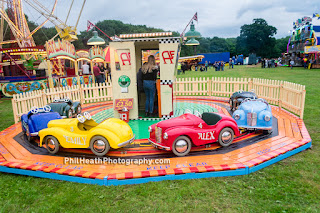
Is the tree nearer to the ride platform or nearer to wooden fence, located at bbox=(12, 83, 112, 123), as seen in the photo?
wooden fence, located at bbox=(12, 83, 112, 123)

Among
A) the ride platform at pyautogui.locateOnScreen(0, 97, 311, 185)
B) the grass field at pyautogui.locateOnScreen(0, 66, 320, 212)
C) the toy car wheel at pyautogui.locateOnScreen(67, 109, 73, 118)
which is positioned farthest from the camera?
the toy car wheel at pyautogui.locateOnScreen(67, 109, 73, 118)

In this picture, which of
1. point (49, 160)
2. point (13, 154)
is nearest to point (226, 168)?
point (49, 160)

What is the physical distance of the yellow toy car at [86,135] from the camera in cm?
525

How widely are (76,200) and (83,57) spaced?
16.9 m

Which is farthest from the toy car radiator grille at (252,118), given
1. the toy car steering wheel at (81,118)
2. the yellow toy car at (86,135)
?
the toy car steering wheel at (81,118)

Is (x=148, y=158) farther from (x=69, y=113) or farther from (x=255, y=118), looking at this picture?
(x=69, y=113)

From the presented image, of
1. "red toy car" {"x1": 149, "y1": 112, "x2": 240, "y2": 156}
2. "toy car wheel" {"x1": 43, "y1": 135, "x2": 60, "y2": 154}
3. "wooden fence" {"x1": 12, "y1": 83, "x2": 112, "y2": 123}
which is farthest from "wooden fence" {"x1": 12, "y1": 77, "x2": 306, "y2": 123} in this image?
"toy car wheel" {"x1": 43, "y1": 135, "x2": 60, "y2": 154}

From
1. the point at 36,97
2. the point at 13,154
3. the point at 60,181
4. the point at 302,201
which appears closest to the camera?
the point at 302,201

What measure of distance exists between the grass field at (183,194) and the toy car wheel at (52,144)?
0.92 m

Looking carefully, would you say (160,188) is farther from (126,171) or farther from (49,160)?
(49,160)

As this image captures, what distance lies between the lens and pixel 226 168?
461cm

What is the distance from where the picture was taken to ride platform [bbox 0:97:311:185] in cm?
450

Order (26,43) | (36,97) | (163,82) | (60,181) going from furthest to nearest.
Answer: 1. (26,43)
2. (36,97)
3. (163,82)
4. (60,181)

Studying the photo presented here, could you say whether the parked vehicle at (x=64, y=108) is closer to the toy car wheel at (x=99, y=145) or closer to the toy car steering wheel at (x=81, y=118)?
the toy car steering wheel at (x=81, y=118)
